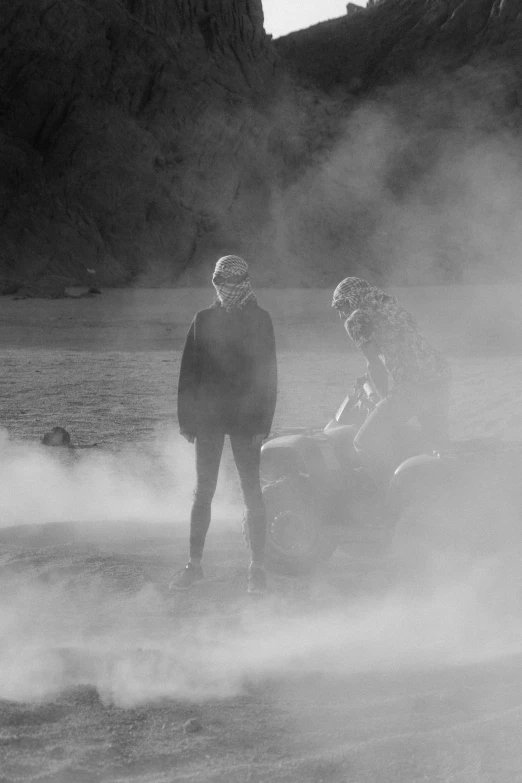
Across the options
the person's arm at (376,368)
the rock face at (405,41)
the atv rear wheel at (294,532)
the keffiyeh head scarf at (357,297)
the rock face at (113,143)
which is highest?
the rock face at (405,41)

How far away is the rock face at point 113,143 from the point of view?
118 feet

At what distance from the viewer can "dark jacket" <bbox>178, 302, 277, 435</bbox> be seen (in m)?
4.74

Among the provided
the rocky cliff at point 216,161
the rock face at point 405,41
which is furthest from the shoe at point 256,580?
the rock face at point 405,41

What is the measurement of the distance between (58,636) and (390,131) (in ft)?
149

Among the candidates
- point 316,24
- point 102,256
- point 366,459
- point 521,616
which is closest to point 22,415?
point 366,459

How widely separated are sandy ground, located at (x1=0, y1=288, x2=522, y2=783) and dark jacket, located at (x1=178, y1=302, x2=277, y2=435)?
0.84 metres

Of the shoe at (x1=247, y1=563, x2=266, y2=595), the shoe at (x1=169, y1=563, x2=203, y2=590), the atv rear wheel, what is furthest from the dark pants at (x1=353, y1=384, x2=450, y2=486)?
the shoe at (x1=169, y1=563, x2=203, y2=590)

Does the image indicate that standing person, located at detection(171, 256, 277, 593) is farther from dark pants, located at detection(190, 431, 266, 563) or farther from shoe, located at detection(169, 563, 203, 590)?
shoe, located at detection(169, 563, 203, 590)

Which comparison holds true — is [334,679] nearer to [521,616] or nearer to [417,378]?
[521,616]

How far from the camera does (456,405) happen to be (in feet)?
35.3

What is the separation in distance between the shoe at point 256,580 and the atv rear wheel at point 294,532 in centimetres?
25

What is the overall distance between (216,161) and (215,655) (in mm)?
37276

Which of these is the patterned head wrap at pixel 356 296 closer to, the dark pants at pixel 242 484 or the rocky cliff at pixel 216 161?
the dark pants at pixel 242 484

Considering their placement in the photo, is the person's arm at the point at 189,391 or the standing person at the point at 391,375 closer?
the person's arm at the point at 189,391
